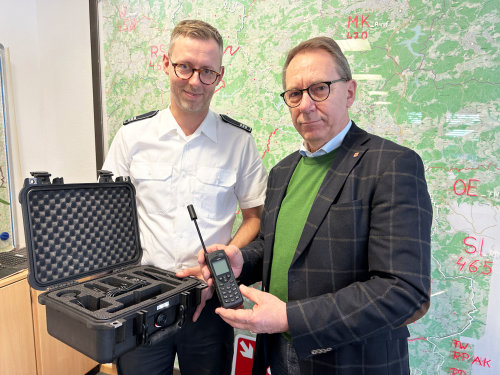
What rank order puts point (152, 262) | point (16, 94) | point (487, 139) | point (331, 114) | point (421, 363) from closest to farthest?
1. point (331, 114)
2. point (152, 262)
3. point (487, 139)
4. point (421, 363)
5. point (16, 94)

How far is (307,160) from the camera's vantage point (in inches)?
40.5

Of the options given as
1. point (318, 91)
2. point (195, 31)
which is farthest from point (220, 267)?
point (195, 31)

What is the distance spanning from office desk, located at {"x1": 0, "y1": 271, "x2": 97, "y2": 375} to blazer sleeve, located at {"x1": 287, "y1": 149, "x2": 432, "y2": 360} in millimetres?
1559

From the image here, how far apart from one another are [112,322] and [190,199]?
0.57 m

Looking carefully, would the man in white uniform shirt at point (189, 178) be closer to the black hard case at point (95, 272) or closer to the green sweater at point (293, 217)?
the black hard case at point (95, 272)

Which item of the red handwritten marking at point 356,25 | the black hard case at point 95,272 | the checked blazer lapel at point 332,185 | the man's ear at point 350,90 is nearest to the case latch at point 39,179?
the black hard case at point 95,272

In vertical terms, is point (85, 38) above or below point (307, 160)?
above

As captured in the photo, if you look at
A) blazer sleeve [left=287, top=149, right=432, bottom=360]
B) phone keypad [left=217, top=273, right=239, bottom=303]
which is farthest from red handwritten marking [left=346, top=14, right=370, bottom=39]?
phone keypad [left=217, top=273, right=239, bottom=303]

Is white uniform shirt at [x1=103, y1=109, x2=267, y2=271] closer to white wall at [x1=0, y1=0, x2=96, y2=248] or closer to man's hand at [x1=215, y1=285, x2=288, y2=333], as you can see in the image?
man's hand at [x1=215, y1=285, x2=288, y2=333]

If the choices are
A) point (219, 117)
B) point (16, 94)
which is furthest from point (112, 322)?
point (16, 94)

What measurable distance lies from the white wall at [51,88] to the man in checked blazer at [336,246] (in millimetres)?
1580

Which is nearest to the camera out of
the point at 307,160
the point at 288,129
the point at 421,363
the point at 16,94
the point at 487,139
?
the point at 307,160

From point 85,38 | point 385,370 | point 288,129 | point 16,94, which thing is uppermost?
point 85,38

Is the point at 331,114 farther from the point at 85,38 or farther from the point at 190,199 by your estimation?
the point at 85,38
